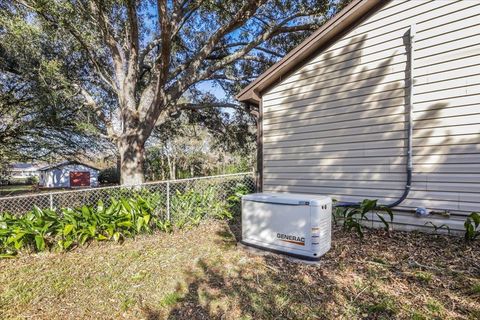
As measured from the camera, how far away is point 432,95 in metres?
4.00

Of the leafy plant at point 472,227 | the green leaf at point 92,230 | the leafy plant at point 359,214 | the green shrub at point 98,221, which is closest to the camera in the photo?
the leafy plant at point 472,227

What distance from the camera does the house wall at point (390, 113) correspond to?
12.4ft

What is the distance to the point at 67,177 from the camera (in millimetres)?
25875

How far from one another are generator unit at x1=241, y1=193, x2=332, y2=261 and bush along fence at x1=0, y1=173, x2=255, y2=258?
1.84m

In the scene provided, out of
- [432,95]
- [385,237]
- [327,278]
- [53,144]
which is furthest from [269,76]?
[53,144]

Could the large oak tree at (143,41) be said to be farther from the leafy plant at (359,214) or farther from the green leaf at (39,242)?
the leafy plant at (359,214)

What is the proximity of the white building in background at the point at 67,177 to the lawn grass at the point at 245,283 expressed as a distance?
82.5 ft

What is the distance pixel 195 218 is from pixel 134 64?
4.90 meters

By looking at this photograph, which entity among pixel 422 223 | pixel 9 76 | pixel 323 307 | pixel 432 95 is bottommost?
pixel 323 307

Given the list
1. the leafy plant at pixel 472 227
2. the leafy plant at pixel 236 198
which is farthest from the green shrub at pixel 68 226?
the leafy plant at pixel 472 227

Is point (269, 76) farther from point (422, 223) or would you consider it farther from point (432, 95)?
point (422, 223)

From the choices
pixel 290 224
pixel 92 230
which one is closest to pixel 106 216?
pixel 92 230

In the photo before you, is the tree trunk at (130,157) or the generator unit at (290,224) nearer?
the generator unit at (290,224)

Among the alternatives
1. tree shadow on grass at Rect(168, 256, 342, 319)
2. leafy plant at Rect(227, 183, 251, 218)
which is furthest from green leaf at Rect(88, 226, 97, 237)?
leafy plant at Rect(227, 183, 251, 218)
